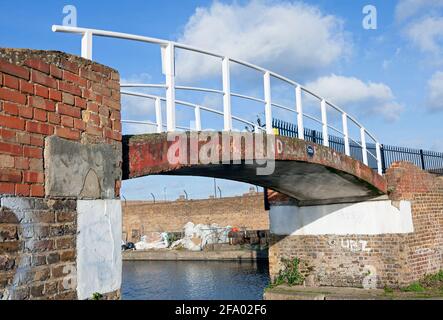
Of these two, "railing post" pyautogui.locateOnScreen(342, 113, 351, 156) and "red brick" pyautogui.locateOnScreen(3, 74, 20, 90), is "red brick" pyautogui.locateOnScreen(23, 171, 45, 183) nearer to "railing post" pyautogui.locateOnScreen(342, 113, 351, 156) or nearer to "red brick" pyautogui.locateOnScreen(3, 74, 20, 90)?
"red brick" pyautogui.locateOnScreen(3, 74, 20, 90)

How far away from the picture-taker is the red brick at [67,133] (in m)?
4.21

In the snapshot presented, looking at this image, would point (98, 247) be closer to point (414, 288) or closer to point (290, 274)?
point (290, 274)

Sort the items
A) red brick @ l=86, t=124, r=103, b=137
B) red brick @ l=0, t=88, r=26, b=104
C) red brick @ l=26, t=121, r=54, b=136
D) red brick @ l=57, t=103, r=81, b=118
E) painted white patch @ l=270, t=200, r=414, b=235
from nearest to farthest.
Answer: red brick @ l=0, t=88, r=26, b=104 → red brick @ l=26, t=121, r=54, b=136 → red brick @ l=57, t=103, r=81, b=118 → red brick @ l=86, t=124, r=103, b=137 → painted white patch @ l=270, t=200, r=414, b=235

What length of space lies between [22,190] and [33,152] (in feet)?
1.15

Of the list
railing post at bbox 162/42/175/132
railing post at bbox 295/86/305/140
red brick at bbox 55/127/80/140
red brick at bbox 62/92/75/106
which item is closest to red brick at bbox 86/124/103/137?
red brick at bbox 55/127/80/140

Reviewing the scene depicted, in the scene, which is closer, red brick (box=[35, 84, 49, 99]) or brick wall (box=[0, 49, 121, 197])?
brick wall (box=[0, 49, 121, 197])

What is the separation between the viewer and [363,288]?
38.8ft

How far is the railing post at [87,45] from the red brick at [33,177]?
59.8 inches

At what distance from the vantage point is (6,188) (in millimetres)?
3605

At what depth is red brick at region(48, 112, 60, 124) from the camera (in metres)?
4.14

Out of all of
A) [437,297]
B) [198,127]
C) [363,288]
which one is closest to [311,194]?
[363,288]
